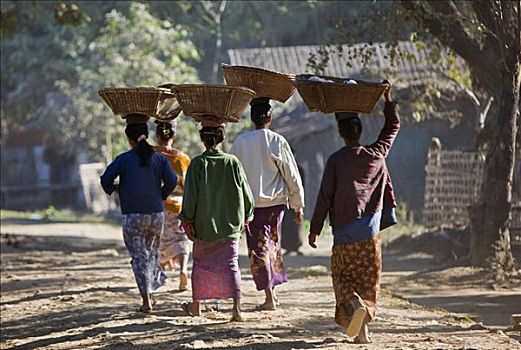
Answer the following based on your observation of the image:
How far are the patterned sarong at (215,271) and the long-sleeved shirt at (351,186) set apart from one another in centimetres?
127

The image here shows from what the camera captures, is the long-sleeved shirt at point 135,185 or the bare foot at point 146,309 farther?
the bare foot at point 146,309

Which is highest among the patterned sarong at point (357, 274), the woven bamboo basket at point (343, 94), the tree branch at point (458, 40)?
the tree branch at point (458, 40)

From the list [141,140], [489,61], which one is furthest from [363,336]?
[489,61]

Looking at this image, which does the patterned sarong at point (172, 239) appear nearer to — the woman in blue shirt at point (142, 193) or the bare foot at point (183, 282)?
the bare foot at point (183, 282)

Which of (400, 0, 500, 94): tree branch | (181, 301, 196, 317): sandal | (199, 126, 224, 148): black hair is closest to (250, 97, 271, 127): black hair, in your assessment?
(199, 126, 224, 148): black hair

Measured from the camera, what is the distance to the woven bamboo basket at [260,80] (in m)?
9.42

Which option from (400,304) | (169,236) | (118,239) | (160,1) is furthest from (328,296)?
(160,1)

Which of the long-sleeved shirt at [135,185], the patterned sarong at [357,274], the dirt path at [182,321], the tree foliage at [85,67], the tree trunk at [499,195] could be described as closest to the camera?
A: the patterned sarong at [357,274]

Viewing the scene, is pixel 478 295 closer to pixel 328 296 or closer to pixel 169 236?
pixel 328 296

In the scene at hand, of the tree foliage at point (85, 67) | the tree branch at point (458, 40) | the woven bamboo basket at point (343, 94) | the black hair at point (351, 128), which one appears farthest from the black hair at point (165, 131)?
the tree foliage at point (85, 67)

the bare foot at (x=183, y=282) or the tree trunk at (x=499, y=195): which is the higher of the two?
the tree trunk at (x=499, y=195)

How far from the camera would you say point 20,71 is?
3697cm

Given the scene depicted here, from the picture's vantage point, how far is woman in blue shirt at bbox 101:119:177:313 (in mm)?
9750

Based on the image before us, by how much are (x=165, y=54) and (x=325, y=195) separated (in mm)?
23632
